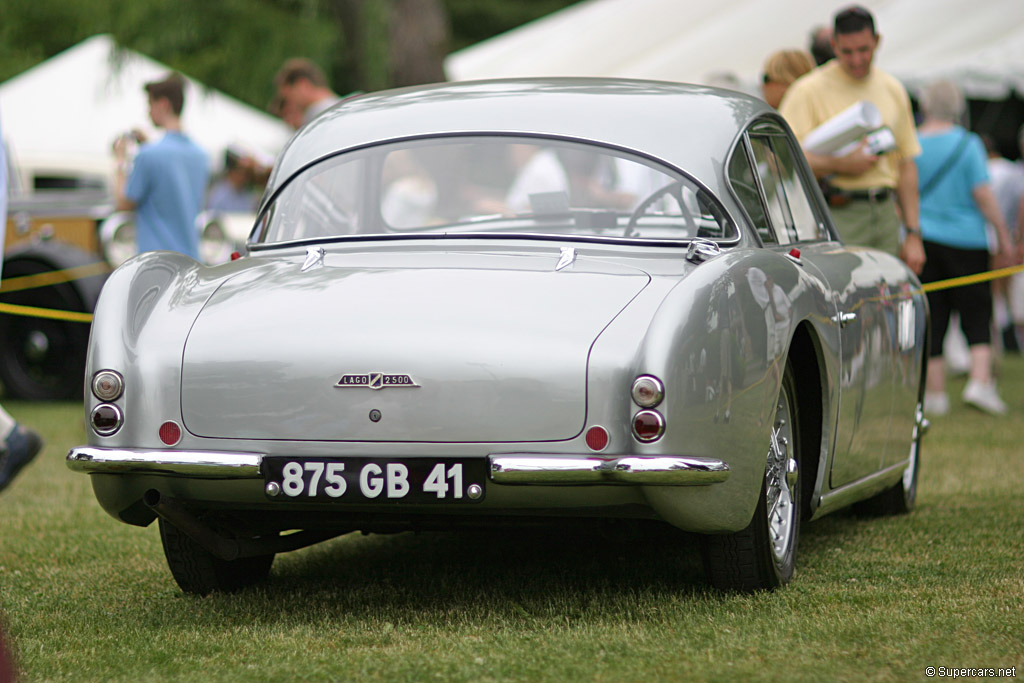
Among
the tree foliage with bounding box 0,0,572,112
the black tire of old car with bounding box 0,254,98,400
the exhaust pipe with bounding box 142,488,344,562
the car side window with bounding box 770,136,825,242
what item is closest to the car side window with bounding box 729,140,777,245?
the car side window with bounding box 770,136,825,242

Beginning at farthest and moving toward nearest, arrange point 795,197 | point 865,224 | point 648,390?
point 865,224
point 795,197
point 648,390

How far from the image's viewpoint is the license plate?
147 inches

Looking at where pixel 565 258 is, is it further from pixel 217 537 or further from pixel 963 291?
pixel 963 291

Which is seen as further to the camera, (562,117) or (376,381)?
(562,117)

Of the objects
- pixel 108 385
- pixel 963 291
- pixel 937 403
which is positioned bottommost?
pixel 937 403

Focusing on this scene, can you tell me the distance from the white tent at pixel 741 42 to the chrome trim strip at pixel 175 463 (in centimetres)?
976

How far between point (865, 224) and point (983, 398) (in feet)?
9.55

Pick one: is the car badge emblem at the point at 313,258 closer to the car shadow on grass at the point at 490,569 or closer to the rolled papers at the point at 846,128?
the car shadow on grass at the point at 490,569

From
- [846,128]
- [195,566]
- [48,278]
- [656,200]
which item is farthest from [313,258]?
[48,278]

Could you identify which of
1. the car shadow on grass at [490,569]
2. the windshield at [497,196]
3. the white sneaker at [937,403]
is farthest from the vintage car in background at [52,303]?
the car shadow on grass at [490,569]

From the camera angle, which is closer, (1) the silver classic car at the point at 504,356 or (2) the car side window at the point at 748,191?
(1) the silver classic car at the point at 504,356

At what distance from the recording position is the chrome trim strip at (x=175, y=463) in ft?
12.6

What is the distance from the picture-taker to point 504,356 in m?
3.74

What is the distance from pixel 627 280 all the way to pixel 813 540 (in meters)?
1.78
